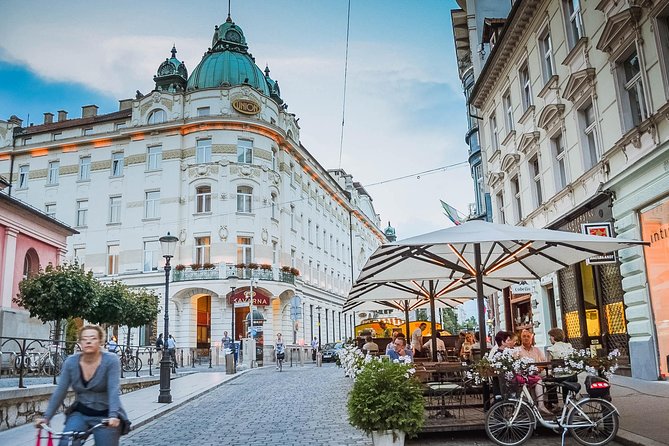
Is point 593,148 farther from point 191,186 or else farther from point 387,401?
point 191,186

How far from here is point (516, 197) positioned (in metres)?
21.9

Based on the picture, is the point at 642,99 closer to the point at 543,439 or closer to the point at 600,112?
the point at 600,112

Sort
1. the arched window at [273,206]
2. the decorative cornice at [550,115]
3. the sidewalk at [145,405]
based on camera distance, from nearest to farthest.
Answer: the sidewalk at [145,405]
the decorative cornice at [550,115]
the arched window at [273,206]

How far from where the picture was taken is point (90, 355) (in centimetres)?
507

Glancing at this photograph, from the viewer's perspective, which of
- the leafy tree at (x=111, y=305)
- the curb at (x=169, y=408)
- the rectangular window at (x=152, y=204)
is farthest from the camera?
the rectangular window at (x=152, y=204)

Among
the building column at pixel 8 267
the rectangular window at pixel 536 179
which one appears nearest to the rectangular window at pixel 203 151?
the building column at pixel 8 267

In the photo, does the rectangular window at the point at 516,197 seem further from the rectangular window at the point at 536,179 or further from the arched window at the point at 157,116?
the arched window at the point at 157,116

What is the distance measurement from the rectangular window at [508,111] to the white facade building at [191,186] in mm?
21252

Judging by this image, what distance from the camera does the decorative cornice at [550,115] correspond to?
54.6ft

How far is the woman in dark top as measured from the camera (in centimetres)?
492

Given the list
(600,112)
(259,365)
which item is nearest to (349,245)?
(259,365)

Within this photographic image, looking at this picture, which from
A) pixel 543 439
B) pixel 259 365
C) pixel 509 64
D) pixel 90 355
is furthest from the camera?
pixel 259 365

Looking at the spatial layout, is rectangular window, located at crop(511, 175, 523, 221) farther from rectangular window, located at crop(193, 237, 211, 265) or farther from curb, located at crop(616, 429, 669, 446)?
rectangular window, located at crop(193, 237, 211, 265)

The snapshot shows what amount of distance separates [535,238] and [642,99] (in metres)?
6.36
